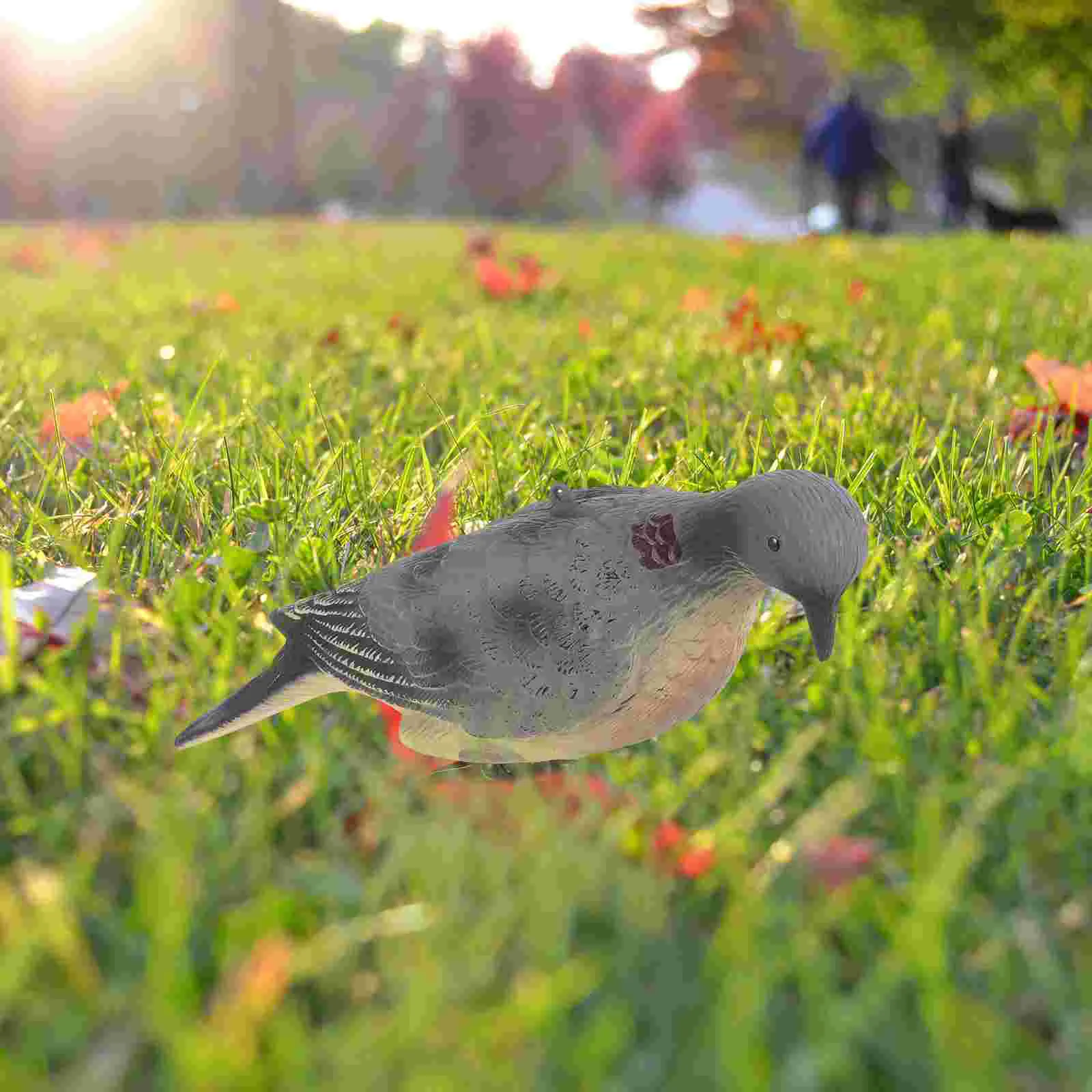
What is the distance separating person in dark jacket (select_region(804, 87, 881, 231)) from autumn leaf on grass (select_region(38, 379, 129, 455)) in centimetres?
1418

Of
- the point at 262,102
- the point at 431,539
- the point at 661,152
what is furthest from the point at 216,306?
the point at 661,152

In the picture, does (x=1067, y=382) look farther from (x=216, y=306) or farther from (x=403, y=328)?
(x=216, y=306)

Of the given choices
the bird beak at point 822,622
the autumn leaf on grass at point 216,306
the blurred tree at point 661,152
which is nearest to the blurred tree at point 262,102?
the blurred tree at point 661,152

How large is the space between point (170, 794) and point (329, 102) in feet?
179

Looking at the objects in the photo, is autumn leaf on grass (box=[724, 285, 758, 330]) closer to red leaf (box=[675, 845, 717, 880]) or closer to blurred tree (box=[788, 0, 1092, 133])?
red leaf (box=[675, 845, 717, 880])

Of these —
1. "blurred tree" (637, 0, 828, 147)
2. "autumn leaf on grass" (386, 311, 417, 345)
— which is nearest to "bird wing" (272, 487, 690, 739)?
"autumn leaf on grass" (386, 311, 417, 345)

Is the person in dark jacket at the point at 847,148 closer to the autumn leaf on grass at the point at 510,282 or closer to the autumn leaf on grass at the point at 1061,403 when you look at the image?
the autumn leaf on grass at the point at 510,282

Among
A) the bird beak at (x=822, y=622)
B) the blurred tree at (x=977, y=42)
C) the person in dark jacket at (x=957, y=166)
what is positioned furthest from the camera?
the person in dark jacket at (x=957, y=166)

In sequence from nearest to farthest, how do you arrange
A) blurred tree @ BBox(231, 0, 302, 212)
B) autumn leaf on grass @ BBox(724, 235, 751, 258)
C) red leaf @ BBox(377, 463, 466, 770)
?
1. red leaf @ BBox(377, 463, 466, 770)
2. autumn leaf on grass @ BBox(724, 235, 751, 258)
3. blurred tree @ BBox(231, 0, 302, 212)

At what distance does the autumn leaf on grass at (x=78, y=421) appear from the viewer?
2908mm

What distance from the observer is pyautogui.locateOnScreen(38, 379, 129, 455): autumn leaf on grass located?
291cm

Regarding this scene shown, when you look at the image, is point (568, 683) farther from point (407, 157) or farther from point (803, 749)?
point (407, 157)

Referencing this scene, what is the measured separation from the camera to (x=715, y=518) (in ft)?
4.97

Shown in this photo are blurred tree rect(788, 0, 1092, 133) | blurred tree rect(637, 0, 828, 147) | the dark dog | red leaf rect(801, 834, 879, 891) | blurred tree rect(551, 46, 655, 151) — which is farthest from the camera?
blurred tree rect(551, 46, 655, 151)
